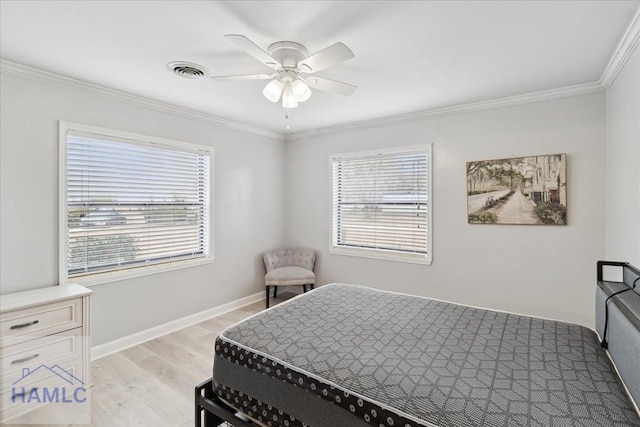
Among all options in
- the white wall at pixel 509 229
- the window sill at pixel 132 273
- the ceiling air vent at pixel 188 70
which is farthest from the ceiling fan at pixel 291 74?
the window sill at pixel 132 273

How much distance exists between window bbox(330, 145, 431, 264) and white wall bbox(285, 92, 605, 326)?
0.13 metres

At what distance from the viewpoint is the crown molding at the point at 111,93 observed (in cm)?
233

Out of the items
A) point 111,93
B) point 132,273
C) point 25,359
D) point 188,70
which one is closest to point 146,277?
point 132,273

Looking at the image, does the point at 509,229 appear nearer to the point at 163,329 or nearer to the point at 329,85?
the point at 329,85

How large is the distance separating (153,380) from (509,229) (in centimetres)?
353

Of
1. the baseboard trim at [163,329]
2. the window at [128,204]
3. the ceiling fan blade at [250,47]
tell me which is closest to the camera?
the ceiling fan blade at [250,47]

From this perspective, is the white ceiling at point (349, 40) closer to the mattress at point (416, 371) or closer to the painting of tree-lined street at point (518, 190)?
the painting of tree-lined street at point (518, 190)

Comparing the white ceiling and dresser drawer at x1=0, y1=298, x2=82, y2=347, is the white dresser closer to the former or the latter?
dresser drawer at x1=0, y1=298, x2=82, y2=347

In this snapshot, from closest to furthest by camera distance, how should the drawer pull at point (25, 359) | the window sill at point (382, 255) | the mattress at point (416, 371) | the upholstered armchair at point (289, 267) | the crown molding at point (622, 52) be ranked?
the mattress at point (416, 371)
the crown molding at point (622, 52)
the drawer pull at point (25, 359)
the window sill at point (382, 255)
the upholstered armchair at point (289, 267)

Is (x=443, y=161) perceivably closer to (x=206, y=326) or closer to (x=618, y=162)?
(x=618, y=162)

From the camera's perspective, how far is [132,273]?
306 centimetres

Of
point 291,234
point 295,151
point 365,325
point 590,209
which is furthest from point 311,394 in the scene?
point 295,151

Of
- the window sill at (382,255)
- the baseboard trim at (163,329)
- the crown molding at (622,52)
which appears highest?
the crown molding at (622,52)

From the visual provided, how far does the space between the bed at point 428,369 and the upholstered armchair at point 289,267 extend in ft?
6.09
